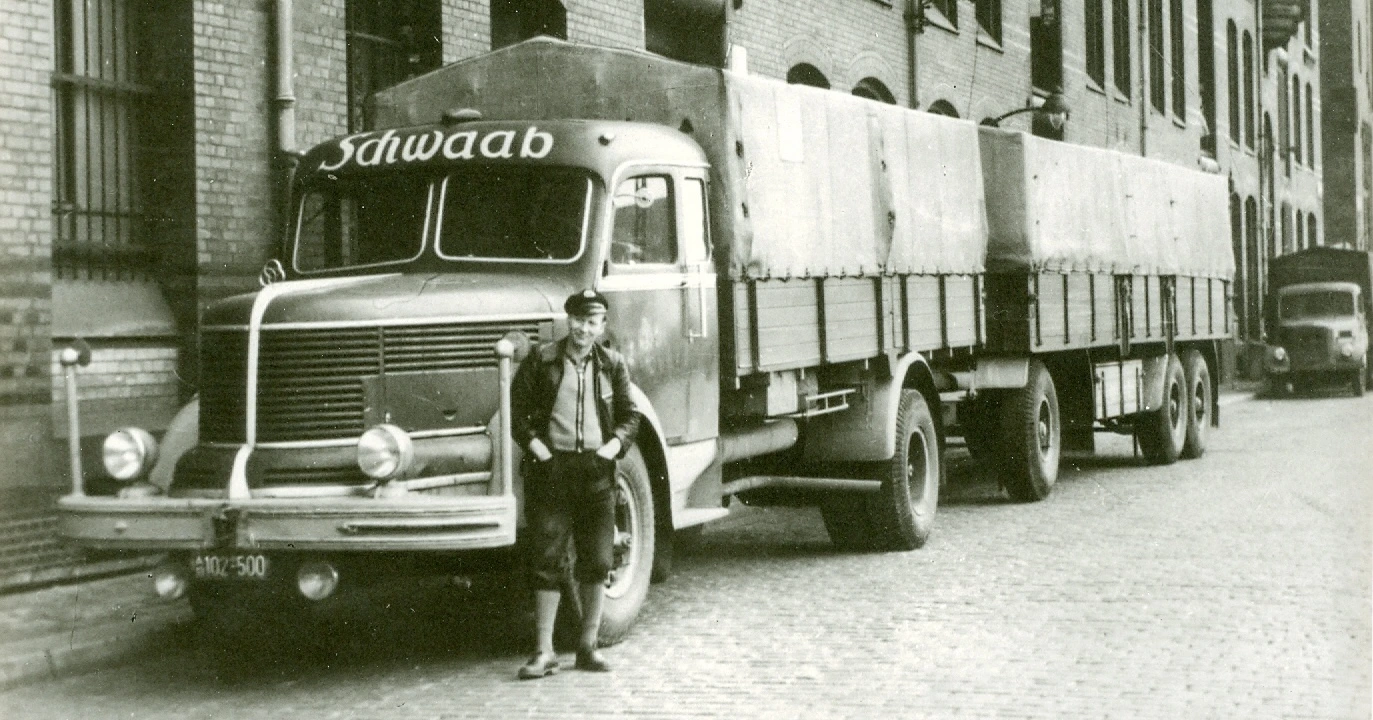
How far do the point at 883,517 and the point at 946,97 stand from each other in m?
13.7

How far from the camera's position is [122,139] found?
36.5 feet

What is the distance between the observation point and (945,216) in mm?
13000

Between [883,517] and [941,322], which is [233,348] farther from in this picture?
[941,322]

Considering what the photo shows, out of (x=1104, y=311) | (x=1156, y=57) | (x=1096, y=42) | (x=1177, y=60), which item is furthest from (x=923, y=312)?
(x=1177, y=60)

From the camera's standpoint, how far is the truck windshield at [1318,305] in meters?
35.2

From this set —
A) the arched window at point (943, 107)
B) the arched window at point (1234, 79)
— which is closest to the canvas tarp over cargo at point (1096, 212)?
the arched window at point (943, 107)

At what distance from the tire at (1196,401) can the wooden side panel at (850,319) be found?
8487 millimetres

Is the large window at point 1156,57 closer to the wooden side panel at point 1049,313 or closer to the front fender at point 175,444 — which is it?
the wooden side panel at point 1049,313

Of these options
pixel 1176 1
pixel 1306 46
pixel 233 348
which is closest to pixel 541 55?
pixel 233 348

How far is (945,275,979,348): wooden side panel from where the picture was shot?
13.0 metres

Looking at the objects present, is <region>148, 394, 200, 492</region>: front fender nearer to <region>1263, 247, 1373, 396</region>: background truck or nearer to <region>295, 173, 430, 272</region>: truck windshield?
<region>295, 173, 430, 272</region>: truck windshield

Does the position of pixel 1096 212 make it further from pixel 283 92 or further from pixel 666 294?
pixel 666 294

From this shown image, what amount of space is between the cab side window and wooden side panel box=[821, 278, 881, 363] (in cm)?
178

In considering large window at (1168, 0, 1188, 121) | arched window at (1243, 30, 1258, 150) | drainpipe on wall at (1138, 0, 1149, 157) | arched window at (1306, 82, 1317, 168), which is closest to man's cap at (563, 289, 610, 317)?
drainpipe on wall at (1138, 0, 1149, 157)
